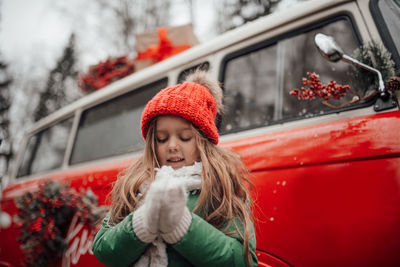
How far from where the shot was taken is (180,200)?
88cm

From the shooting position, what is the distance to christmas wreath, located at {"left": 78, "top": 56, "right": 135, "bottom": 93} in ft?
11.6

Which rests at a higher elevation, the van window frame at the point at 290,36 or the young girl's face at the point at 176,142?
the van window frame at the point at 290,36

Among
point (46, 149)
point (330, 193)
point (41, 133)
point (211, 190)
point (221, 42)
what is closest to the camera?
point (211, 190)

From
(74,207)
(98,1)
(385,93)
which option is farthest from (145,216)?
(98,1)

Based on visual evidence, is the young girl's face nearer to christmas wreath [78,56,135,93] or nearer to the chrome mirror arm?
the chrome mirror arm

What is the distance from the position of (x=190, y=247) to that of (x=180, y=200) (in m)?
0.18

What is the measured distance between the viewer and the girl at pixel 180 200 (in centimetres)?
92

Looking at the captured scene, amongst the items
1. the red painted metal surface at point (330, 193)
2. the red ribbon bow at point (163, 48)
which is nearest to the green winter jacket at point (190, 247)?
the red painted metal surface at point (330, 193)

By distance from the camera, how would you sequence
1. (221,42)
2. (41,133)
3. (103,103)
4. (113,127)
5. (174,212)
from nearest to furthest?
(174,212), (221,42), (113,127), (103,103), (41,133)

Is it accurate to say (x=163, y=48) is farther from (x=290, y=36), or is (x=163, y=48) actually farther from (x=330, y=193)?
(x=330, y=193)

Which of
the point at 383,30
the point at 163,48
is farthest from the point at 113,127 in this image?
the point at 383,30

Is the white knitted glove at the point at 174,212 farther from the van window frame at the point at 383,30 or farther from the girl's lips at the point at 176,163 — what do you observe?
the van window frame at the point at 383,30

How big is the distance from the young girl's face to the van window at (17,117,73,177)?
8.13 feet

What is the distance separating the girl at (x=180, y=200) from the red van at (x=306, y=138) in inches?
12.2
